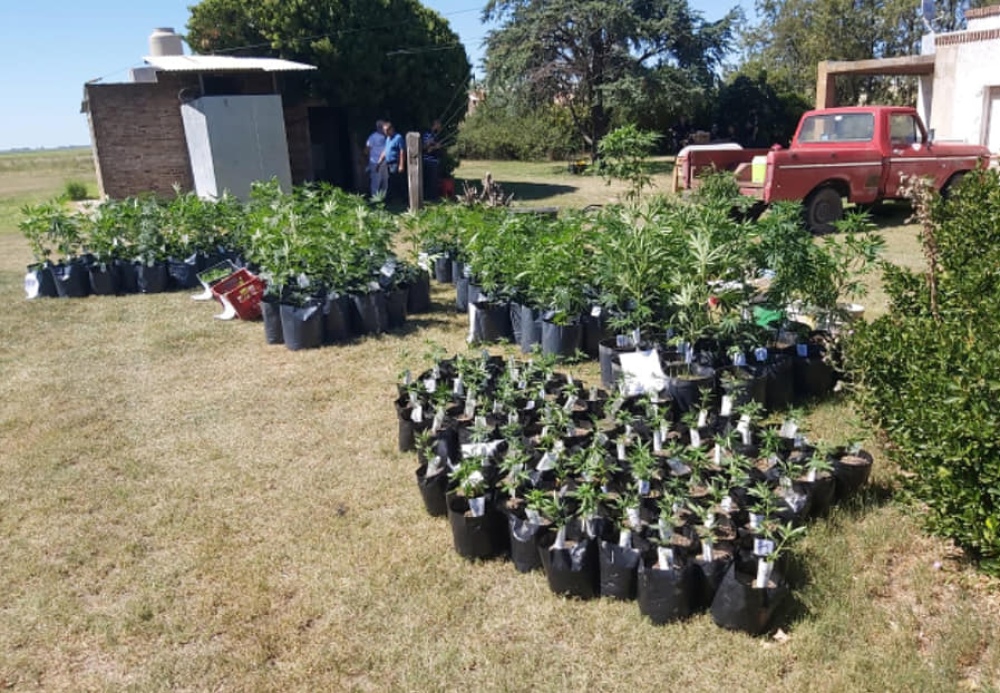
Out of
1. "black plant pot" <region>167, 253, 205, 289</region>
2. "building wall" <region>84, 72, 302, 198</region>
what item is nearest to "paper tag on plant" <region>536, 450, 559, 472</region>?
"black plant pot" <region>167, 253, 205, 289</region>

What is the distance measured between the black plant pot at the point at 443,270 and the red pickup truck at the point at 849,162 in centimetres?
387

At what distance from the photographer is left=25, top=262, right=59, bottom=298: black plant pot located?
325 inches

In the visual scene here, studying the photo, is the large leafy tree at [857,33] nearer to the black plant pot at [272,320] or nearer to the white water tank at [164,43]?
the white water tank at [164,43]

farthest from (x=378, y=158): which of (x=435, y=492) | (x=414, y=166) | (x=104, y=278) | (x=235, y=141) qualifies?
(x=435, y=492)

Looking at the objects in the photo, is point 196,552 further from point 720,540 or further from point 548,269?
point 548,269

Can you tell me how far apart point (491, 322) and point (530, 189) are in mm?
12747

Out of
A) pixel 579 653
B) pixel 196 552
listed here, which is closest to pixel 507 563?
pixel 579 653

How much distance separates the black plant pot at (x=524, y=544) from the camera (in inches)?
123

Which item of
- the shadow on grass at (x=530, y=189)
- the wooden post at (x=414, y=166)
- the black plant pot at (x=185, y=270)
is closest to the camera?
the black plant pot at (x=185, y=270)

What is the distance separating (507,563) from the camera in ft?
10.6

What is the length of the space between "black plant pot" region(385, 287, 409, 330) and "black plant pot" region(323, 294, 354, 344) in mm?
372

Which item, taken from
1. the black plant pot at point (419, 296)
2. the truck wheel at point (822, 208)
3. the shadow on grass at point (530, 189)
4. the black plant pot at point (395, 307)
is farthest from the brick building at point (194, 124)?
the truck wheel at point (822, 208)

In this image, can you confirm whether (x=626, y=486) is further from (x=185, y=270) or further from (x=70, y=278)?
(x=70, y=278)

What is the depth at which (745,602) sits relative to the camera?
8.76 feet
